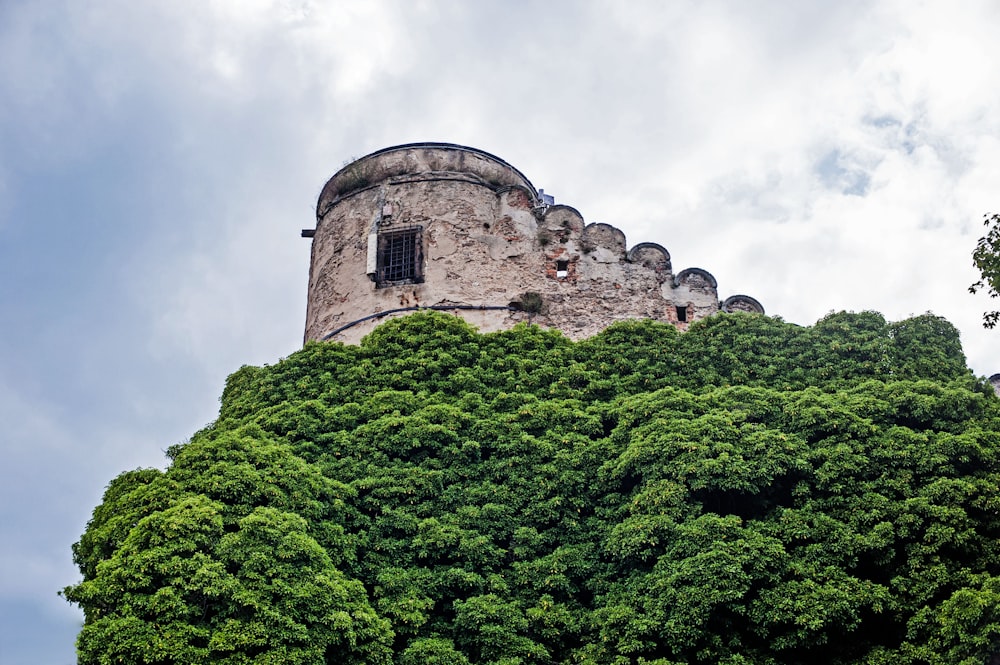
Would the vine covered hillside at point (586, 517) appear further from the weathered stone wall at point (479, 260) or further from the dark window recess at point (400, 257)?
the dark window recess at point (400, 257)

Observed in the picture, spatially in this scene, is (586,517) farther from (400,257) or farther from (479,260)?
(400,257)

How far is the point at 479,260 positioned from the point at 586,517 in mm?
7143

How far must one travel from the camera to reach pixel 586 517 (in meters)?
13.7

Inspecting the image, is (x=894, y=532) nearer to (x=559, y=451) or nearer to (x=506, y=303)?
(x=559, y=451)

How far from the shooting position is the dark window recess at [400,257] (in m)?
19.4

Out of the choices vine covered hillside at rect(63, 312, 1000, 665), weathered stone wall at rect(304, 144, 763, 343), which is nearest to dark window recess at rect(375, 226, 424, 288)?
weathered stone wall at rect(304, 144, 763, 343)

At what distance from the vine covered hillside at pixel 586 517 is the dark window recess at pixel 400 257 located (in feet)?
11.3

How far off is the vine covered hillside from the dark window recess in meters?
3.45

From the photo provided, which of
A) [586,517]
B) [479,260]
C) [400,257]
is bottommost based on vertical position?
[586,517]

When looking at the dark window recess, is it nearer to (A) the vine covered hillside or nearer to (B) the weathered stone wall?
(B) the weathered stone wall

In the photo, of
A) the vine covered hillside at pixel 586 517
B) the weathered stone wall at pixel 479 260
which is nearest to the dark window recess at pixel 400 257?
the weathered stone wall at pixel 479 260

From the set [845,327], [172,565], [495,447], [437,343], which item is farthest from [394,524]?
[845,327]

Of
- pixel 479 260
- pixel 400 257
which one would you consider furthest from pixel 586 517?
pixel 400 257

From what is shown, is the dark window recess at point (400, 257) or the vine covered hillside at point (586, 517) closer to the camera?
the vine covered hillside at point (586, 517)
